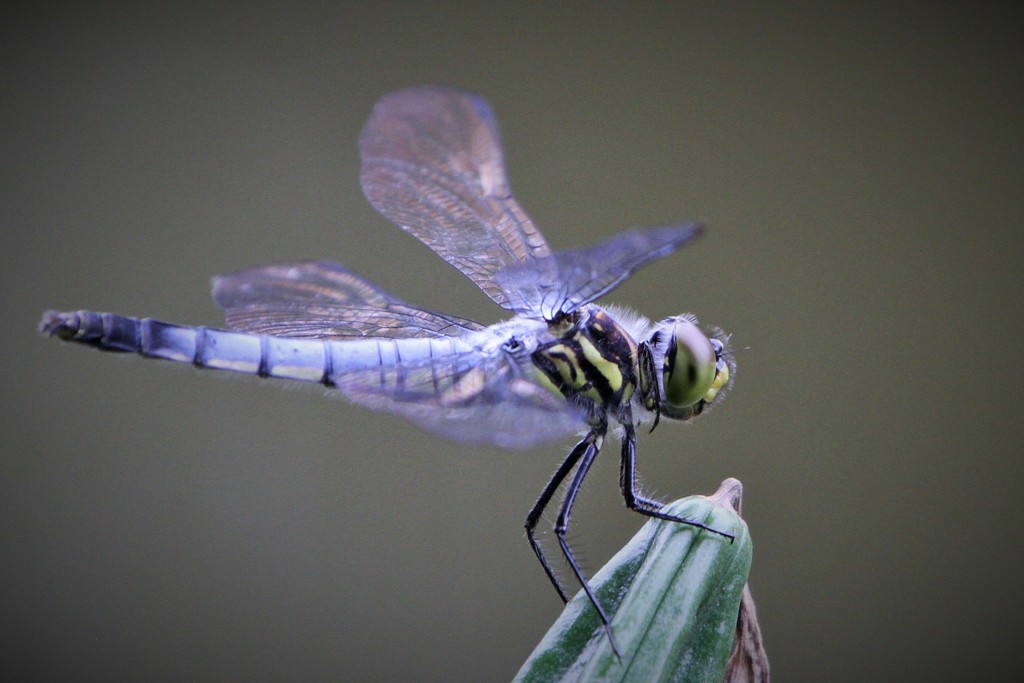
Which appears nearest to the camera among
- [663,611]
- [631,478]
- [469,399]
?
[663,611]

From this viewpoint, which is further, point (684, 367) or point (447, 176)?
point (447, 176)

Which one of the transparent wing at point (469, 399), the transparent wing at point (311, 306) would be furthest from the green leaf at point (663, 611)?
the transparent wing at point (311, 306)

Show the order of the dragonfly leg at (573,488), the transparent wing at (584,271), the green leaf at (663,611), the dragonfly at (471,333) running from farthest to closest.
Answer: the dragonfly leg at (573,488) → the dragonfly at (471,333) → the transparent wing at (584,271) → the green leaf at (663,611)

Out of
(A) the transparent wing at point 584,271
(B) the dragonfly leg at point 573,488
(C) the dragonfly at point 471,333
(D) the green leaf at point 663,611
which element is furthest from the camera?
(B) the dragonfly leg at point 573,488

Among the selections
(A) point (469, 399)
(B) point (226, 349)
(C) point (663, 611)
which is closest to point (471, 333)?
(A) point (469, 399)

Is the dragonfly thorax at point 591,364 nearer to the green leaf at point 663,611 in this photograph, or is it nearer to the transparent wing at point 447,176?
the transparent wing at point 447,176

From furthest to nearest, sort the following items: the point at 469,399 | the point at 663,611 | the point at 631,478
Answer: the point at 631,478 < the point at 469,399 < the point at 663,611

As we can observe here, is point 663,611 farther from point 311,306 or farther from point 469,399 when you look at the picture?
point 311,306
